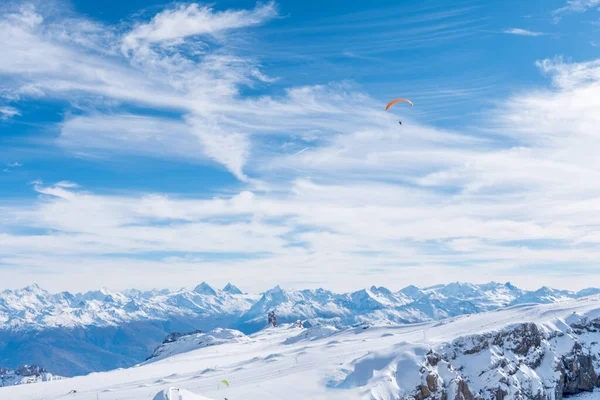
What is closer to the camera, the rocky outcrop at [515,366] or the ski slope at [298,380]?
the ski slope at [298,380]

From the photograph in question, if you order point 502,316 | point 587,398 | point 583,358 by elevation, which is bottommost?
point 587,398

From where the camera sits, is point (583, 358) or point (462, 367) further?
point (583, 358)

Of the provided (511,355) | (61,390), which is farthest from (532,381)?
(61,390)

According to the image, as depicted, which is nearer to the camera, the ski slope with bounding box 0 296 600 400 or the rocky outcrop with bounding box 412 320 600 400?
the ski slope with bounding box 0 296 600 400

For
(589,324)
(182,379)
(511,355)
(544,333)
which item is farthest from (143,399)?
(589,324)

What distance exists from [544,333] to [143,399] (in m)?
76.8

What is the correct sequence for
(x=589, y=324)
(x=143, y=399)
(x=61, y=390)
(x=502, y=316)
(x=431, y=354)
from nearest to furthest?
(x=143, y=399) → (x=431, y=354) → (x=61, y=390) → (x=589, y=324) → (x=502, y=316)

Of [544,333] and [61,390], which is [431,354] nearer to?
[544,333]

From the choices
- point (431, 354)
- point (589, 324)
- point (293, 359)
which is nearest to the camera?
point (431, 354)

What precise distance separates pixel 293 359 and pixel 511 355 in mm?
41244

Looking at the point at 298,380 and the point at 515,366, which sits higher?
the point at 298,380

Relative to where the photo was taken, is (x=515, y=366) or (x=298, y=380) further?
(x=515, y=366)

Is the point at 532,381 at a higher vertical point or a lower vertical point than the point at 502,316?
lower

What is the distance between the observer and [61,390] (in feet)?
309
